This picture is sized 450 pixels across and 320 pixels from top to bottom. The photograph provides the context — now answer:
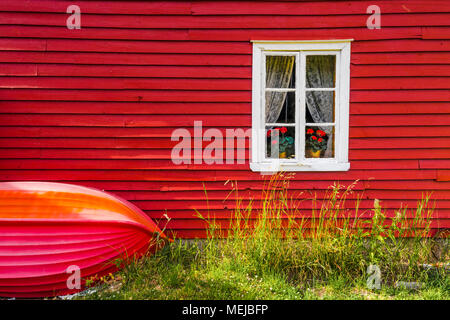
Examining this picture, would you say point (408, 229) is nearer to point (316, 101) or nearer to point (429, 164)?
point (429, 164)

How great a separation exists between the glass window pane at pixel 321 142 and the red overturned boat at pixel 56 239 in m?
2.28

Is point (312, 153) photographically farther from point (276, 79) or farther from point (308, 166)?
point (276, 79)

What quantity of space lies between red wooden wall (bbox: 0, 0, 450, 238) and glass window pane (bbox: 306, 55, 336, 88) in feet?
0.82

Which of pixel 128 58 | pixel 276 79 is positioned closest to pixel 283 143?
pixel 276 79

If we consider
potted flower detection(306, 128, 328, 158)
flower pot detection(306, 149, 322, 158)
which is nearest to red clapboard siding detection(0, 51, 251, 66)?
potted flower detection(306, 128, 328, 158)

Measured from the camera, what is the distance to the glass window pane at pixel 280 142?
4.77 meters

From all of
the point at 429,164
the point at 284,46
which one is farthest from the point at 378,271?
the point at 284,46

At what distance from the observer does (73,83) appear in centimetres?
454

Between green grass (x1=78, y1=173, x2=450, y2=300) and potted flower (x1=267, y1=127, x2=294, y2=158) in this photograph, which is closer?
green grass (x1=78, y1=173, x2=450, y2=300)

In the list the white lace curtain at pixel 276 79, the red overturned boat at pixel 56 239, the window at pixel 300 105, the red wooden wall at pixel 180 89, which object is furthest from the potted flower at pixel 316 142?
the red overturned boat at pixel 56 239

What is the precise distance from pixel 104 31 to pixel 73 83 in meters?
0.73

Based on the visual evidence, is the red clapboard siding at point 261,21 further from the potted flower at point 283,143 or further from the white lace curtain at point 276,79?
the potted flower at point 283,143

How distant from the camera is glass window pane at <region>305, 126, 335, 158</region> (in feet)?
15.6

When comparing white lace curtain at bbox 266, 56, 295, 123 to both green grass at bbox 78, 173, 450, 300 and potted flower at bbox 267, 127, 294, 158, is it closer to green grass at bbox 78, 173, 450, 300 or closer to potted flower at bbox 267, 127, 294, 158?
potted flower at bbox 267, 127, 294, 158
